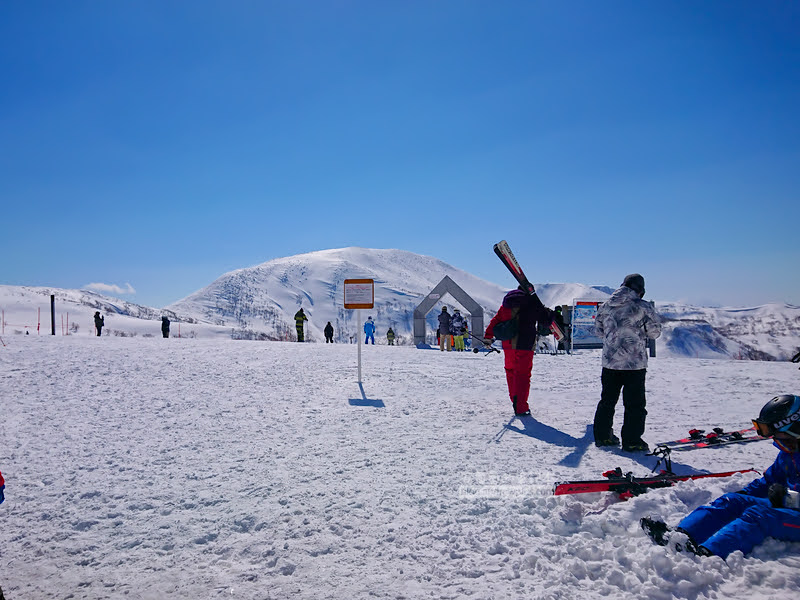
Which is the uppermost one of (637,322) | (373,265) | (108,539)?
(373,265)

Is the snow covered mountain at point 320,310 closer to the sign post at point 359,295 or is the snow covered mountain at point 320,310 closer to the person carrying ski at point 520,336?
the sign post at point 359,295

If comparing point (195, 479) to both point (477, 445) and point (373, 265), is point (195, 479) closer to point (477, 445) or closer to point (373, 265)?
point (477, 445)

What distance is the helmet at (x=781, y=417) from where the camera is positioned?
373 cm

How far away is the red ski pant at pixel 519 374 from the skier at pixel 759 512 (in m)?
4.38

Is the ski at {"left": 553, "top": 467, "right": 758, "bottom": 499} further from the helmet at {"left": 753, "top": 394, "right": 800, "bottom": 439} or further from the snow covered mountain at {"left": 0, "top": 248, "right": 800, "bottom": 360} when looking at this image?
the snow covered mountain at {"left": 0, "top": 248, "right": 800, "bottom": 360}

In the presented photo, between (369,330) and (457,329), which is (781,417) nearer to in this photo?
(457,329)

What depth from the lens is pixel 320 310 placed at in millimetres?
133625

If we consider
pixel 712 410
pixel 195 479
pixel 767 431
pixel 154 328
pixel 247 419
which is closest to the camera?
pixel 767 431

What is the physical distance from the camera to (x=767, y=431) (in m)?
3.87

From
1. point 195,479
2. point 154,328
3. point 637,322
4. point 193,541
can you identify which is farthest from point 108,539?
point 154,328

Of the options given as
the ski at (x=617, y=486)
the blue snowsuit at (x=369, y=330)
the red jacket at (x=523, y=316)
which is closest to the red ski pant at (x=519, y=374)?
the red jacket at (x=523, y=316)

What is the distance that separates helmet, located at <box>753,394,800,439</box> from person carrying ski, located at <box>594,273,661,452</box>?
2.38m

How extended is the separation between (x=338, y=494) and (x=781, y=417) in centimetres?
383

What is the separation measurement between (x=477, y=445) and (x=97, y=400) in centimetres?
673
